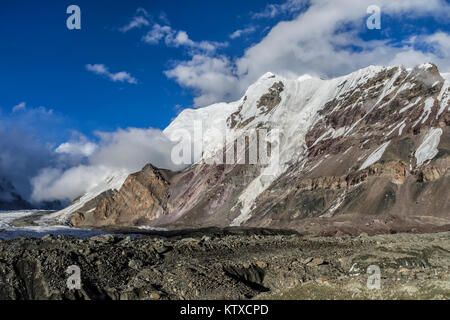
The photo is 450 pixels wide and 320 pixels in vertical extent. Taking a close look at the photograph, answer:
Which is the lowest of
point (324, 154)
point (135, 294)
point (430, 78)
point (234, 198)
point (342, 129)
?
point (135, 294)

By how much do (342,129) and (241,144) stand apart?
35417 millimetres

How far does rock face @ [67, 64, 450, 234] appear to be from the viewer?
79000 millimetres

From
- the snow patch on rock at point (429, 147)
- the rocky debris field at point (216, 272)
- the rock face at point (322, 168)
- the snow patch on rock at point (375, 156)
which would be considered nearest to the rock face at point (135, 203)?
the rock face at point (322, 168)

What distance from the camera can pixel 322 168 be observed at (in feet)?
330

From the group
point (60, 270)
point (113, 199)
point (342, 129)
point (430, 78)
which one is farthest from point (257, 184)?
point (60, 270)

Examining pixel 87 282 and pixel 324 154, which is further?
pixel 324 154

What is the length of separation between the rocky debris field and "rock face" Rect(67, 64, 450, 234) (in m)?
39.5

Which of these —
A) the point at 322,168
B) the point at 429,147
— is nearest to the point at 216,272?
the point at 429,147

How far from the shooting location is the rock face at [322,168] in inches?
3110

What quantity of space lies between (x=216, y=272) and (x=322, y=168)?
77706 millimetres

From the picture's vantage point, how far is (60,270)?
25156 mm

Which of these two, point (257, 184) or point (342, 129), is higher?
point (342, 129)

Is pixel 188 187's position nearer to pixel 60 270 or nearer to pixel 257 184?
pixel 257 184
